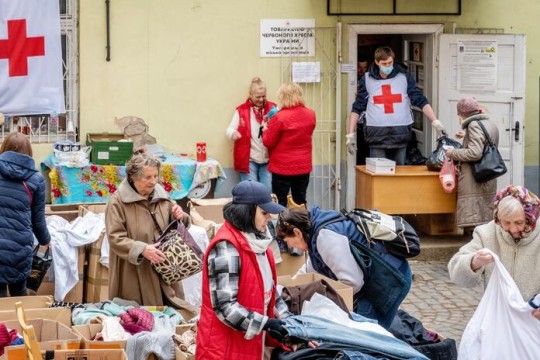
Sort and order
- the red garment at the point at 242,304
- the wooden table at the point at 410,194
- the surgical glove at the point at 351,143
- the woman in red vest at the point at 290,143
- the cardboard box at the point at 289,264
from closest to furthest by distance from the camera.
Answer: the red garment at the point at 242,304 < the cardboard box at the point at 289,264 < the woman in red vest at the point at 290,143 < the wooden table at the point at 410,194 < the surgical glove at the point at 351,143

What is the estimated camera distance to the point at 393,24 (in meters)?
13.8

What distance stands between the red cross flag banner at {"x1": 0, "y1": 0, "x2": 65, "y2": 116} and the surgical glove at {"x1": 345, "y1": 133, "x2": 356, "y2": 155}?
10.6ft

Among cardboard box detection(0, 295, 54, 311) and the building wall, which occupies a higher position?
the building wall

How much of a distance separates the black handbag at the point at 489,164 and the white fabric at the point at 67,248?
4126 mm

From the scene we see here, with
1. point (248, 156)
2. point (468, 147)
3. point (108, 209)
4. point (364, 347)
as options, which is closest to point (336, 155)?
point (248, 156)

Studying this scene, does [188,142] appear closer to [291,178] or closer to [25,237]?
[291,178]

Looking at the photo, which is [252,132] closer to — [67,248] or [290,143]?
[290,143]

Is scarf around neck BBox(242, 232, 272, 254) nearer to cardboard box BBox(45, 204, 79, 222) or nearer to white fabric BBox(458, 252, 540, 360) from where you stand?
white fabric BBox(458, 252, 540, 360)

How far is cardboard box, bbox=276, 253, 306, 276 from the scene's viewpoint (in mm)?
10609

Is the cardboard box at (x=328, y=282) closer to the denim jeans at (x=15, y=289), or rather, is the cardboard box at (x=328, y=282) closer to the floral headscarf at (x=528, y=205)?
the floral headscarf at (x=528, y=205)

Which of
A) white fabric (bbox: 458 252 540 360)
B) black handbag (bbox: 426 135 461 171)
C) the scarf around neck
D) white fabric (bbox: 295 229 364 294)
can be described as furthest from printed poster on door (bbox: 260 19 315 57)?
the scarf around neck

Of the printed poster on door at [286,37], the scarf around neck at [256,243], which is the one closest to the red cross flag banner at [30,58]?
the printed poster on door at [286,37]

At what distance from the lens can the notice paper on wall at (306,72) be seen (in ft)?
44.7

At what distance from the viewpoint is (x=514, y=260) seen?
7.20 m
